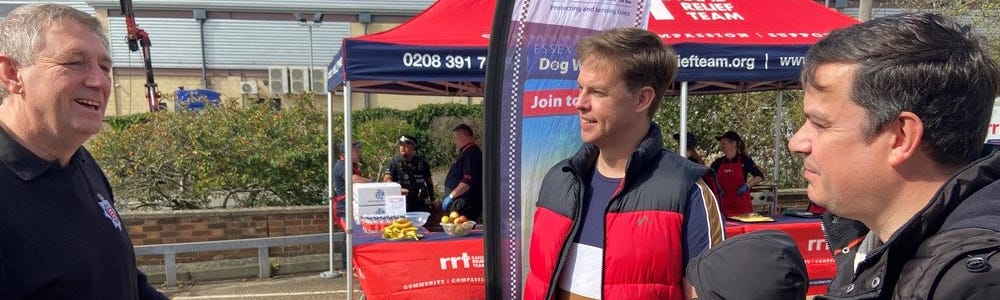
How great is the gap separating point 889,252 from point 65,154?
6.50 ft

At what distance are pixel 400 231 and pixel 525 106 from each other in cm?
213

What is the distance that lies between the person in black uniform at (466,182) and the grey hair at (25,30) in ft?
17.1

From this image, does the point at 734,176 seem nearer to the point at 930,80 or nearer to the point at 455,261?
the point at 455,261

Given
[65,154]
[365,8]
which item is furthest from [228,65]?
[65,154]

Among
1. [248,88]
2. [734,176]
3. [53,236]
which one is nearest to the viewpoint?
[53,236]

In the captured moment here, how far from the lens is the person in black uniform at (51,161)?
1513mm

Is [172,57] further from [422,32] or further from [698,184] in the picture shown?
[698,184]

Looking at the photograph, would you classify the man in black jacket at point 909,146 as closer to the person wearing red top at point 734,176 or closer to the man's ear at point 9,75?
the man's ear at point 9,75

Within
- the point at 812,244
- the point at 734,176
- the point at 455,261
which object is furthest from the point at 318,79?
the point at 812,244

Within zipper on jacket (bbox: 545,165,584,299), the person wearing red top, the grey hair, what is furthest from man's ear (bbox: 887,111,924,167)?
the person wearing red top

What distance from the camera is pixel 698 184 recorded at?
1.79m

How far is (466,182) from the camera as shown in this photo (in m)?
6.90

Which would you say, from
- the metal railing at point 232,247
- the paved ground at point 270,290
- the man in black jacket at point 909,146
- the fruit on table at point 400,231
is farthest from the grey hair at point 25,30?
the metal railing at point 232,247

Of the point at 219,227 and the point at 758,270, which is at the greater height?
the point at 758,270
